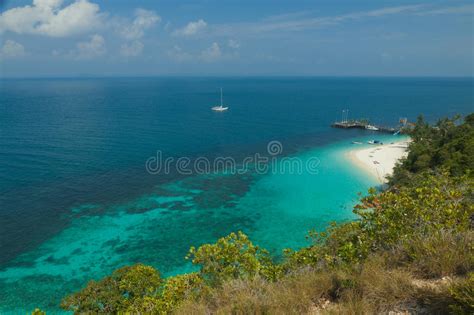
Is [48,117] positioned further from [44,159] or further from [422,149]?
[422,149]

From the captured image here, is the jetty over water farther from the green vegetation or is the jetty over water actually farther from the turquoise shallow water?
the green vegetation

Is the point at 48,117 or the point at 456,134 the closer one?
the point at 456,134

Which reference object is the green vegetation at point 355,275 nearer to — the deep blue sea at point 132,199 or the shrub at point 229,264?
the shrub at point 229,264

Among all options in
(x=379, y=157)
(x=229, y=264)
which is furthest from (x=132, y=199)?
(x=379, y=157)

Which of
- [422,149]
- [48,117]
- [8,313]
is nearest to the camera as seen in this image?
[8,313]

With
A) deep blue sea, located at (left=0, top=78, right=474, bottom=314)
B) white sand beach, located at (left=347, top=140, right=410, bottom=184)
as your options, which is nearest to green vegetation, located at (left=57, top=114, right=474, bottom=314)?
deep blue sea, located at (left=0, top=78, right=474, bottom=314)

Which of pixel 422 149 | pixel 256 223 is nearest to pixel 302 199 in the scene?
pixel 256 223

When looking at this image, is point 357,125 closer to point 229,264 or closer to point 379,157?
point 379,157
